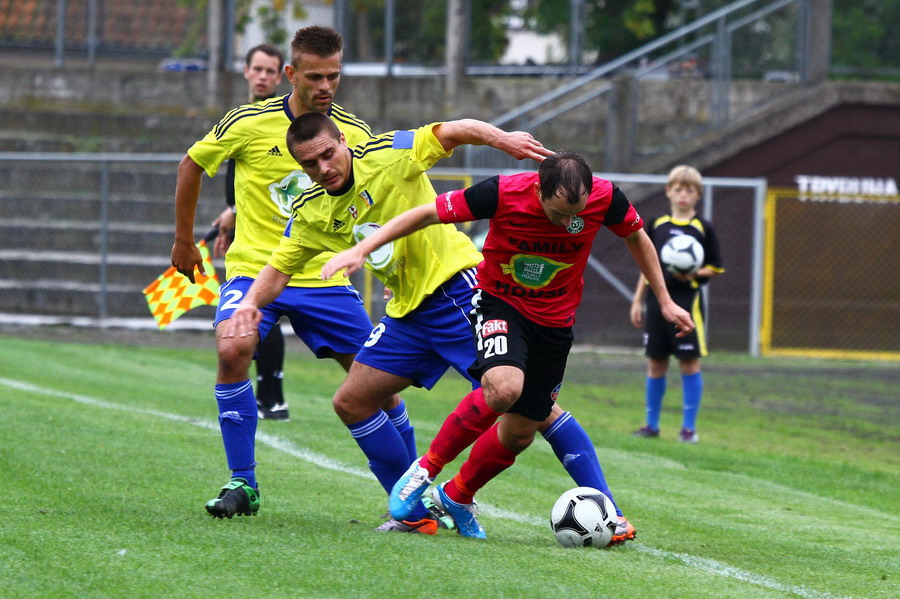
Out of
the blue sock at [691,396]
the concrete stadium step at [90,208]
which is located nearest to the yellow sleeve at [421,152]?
the blue sock at [691,396]

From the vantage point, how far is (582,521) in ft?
16.6

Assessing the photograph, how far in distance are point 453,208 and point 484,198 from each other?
0.21 meters

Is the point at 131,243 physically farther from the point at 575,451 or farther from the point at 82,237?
the point at 575,451

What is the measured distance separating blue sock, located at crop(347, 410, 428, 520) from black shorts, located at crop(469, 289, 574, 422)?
0.51 meters

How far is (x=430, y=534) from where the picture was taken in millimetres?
5164

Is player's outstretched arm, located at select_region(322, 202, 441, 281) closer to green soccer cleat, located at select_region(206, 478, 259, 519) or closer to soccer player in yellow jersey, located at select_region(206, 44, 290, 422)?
green soccer cleat, located at select_region(206, 478, 259, 519)

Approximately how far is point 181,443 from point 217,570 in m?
3.17

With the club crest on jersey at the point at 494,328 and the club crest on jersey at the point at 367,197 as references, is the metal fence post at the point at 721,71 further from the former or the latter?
the club crest on jersey at the point at 494,328

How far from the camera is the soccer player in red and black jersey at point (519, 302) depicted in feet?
15.7

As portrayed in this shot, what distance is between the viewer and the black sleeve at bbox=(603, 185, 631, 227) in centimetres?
500

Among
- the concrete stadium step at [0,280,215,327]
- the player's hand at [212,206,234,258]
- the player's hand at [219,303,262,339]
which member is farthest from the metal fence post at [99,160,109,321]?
the player's hand at [219,303,262,339]

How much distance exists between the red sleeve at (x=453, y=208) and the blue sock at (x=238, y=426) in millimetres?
1378

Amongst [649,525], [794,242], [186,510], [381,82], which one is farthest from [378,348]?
[381,82]

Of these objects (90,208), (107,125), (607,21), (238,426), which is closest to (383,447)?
(238,426)
